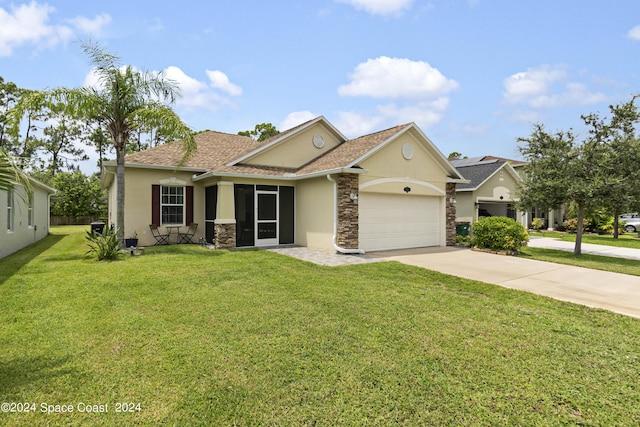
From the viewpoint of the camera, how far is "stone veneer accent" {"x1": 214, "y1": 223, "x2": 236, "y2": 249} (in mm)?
12750

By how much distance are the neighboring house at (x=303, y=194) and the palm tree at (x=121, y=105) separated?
1.59m

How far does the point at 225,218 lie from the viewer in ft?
42.1

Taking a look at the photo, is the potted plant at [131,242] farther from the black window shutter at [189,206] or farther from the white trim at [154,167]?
the white trim at [154,167]

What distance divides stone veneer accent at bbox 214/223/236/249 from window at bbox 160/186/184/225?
2.72m

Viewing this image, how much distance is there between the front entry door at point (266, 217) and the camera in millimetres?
13727

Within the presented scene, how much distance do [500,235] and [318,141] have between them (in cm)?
900

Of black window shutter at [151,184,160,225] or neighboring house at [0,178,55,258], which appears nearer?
neighboring house at [0,178,55,258]

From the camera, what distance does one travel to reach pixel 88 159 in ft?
140

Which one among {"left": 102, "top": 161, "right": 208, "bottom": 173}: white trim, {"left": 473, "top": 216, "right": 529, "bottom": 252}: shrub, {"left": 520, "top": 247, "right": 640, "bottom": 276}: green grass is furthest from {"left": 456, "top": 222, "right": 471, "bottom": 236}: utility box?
{"left": 102, "top": 161, "right": 208, "bottom": 173}: white trim

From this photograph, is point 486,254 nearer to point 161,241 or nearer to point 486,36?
point 486,36

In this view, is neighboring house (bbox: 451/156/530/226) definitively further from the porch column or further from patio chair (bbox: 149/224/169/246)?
patio chair (bbox: 149/224/169/246)

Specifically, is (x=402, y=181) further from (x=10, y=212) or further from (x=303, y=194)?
(x=10, y=212)

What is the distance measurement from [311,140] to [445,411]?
14240 millimetres

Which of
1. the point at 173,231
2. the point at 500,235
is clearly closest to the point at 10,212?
the point at 173,231
